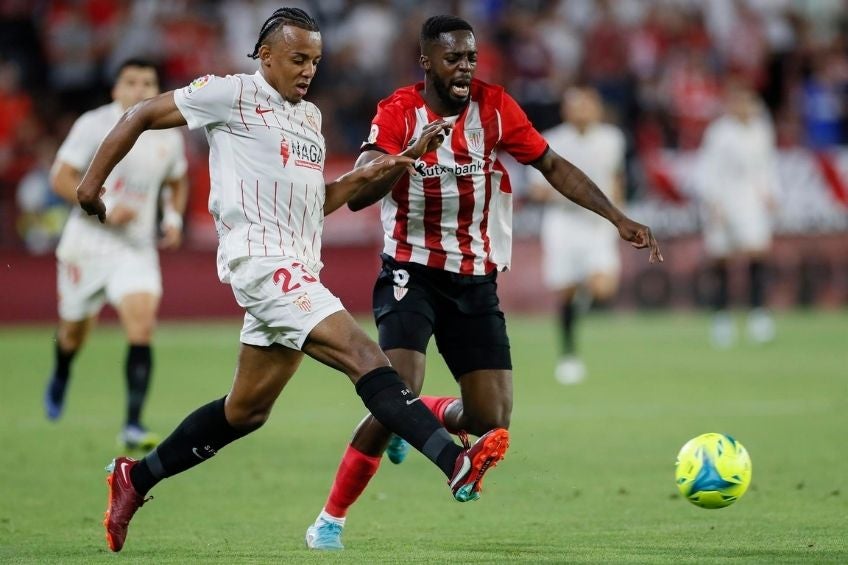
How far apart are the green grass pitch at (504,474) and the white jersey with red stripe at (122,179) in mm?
1450

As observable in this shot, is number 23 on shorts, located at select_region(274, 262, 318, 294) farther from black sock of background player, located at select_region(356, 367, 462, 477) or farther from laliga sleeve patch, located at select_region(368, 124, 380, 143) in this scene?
laliga sleeve patch, located at select_region(368, 124, 380, 143)

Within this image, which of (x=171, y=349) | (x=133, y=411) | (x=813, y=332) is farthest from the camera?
(x=813, y=332)

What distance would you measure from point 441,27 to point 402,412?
195cm

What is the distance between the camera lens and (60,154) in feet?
33.4

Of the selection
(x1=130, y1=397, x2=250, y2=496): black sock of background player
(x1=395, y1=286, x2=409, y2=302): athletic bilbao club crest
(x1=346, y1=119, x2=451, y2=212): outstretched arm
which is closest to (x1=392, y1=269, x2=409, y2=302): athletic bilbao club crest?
(x1=395, y1=286, x2=409, y2=302): athletic bilbao club crest

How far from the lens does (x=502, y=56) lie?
76.0ft

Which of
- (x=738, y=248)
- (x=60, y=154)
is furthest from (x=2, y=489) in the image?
(x=738, y=248)

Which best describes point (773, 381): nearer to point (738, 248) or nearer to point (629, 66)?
point (738, 248)

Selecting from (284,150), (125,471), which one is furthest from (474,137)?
(125,471)

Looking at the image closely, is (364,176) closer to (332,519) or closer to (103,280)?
(332,519)

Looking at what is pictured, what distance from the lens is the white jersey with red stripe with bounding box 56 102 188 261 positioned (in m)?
10.1

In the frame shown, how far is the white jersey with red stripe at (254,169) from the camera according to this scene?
6.15 m

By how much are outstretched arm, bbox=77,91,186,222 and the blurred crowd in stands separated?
14.3m

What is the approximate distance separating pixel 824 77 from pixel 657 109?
293 centimetres
